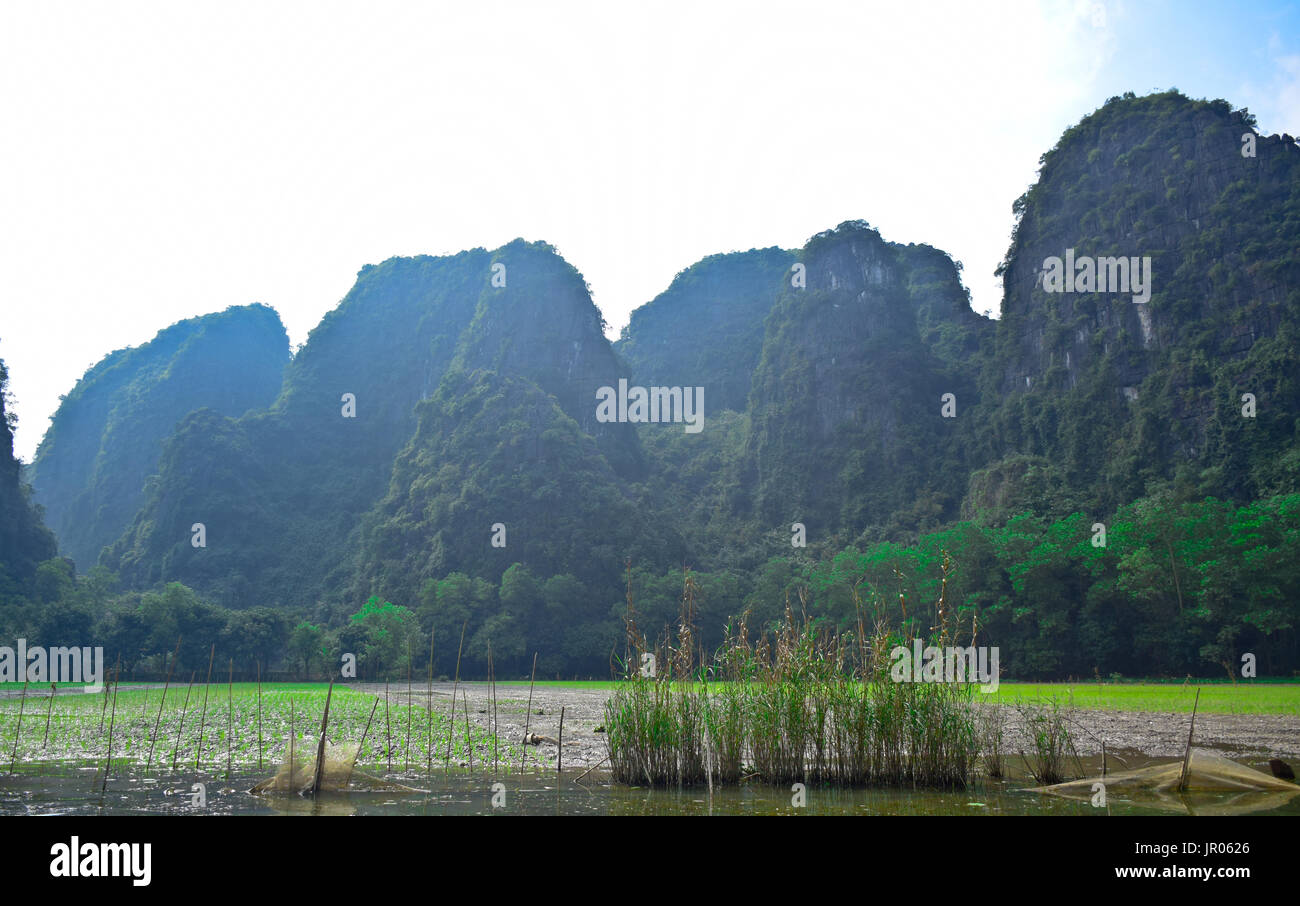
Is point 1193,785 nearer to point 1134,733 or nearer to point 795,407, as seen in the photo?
point 1134,733

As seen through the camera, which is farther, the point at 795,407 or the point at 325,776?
the point at 795,407

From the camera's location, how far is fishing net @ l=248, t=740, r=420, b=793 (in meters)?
Answer: 8.79

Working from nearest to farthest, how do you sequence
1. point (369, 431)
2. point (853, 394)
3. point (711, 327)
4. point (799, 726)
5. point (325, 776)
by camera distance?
point (325, 776), point (799, 726), point (853, 394), point (369, 431), point (711, 327)

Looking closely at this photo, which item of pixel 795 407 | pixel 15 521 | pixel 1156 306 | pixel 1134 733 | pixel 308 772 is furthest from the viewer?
pixel 795 407

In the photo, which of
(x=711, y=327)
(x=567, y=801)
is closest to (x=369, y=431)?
(x=711, y=327)

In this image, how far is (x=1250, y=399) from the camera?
53.5 m

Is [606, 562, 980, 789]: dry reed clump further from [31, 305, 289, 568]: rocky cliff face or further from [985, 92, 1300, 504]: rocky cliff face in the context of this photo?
[31, 305, 289, 568]: rocky cliff face

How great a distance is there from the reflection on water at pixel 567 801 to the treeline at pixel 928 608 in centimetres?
2054

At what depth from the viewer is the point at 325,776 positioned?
29.6 ft

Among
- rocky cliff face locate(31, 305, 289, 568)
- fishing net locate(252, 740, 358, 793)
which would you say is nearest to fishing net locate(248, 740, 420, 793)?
fishing net locate(252, 740, 358, 793)

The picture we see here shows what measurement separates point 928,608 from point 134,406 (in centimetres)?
10640

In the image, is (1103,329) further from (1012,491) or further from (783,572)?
(783,572)
